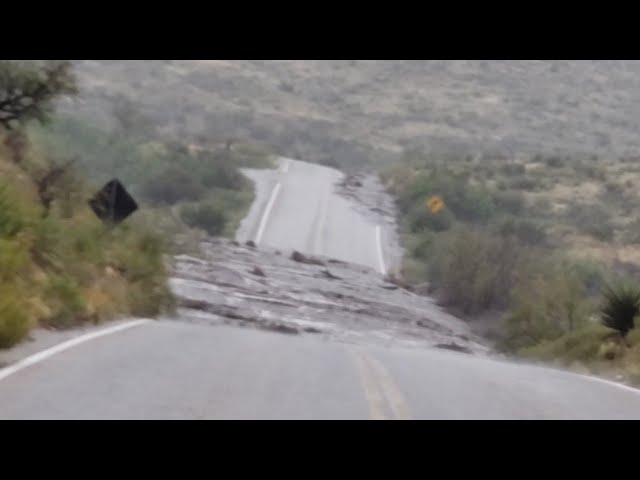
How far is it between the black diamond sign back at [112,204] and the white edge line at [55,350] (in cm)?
694

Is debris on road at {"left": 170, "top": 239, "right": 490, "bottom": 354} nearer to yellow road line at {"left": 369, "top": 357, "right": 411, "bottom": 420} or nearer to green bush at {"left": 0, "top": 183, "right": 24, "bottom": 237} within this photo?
green bush at {"left": 0, "top": 183, "right": 24, "bottom": 237}

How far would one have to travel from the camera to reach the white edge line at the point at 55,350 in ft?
45.1

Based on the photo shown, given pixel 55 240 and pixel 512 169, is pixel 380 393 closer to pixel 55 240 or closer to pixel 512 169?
pixel 55 240

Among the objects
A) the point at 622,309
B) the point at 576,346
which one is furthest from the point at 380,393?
the point at 576,346

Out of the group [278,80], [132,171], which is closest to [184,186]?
[132,171]

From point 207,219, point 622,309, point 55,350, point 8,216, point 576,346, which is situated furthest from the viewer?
point 207,219

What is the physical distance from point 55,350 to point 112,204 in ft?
41.6

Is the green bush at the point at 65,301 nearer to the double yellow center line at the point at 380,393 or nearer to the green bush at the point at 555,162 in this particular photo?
the double yellow center line at the point at 380,393

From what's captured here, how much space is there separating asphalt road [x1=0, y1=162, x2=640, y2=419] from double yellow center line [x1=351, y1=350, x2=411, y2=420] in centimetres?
2

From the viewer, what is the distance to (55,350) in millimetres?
16031

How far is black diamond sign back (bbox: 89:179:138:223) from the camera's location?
1120 inches
